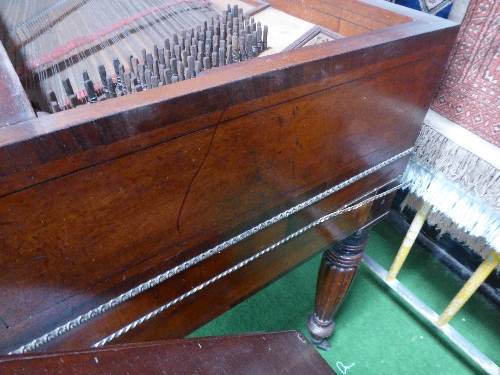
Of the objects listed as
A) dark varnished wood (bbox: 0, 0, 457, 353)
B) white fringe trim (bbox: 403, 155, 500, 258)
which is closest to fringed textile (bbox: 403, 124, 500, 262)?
white fringe trim (bbox: 403, 155, 500, 258)

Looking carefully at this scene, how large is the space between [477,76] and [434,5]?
39cm

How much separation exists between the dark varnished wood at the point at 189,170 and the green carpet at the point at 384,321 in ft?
2.25

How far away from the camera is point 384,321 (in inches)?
58.4

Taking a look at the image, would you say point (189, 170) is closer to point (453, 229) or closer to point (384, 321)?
point (453, 229)

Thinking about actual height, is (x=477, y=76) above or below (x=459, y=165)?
above

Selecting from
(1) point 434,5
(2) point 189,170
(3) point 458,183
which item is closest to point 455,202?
(3) point 458,183

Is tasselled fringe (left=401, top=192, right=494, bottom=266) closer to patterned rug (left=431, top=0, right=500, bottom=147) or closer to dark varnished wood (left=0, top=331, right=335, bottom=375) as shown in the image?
patterned rug (left=431, top=0, right=500, bottom=147)

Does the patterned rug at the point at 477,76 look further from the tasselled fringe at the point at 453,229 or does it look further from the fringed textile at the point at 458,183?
the tasselled fringe at the point at 453,229

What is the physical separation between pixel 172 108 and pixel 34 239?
234 millimetres

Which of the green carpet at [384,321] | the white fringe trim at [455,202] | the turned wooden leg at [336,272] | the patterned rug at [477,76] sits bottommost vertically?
the green carpet at [384,321]

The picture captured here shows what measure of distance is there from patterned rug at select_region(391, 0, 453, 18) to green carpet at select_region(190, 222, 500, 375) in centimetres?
100

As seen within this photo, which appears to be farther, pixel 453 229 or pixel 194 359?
pixel 453 229

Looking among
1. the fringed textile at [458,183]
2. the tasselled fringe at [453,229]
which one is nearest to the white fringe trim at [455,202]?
the fringed textile at [458,183]

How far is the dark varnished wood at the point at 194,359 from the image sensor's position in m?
0.45
